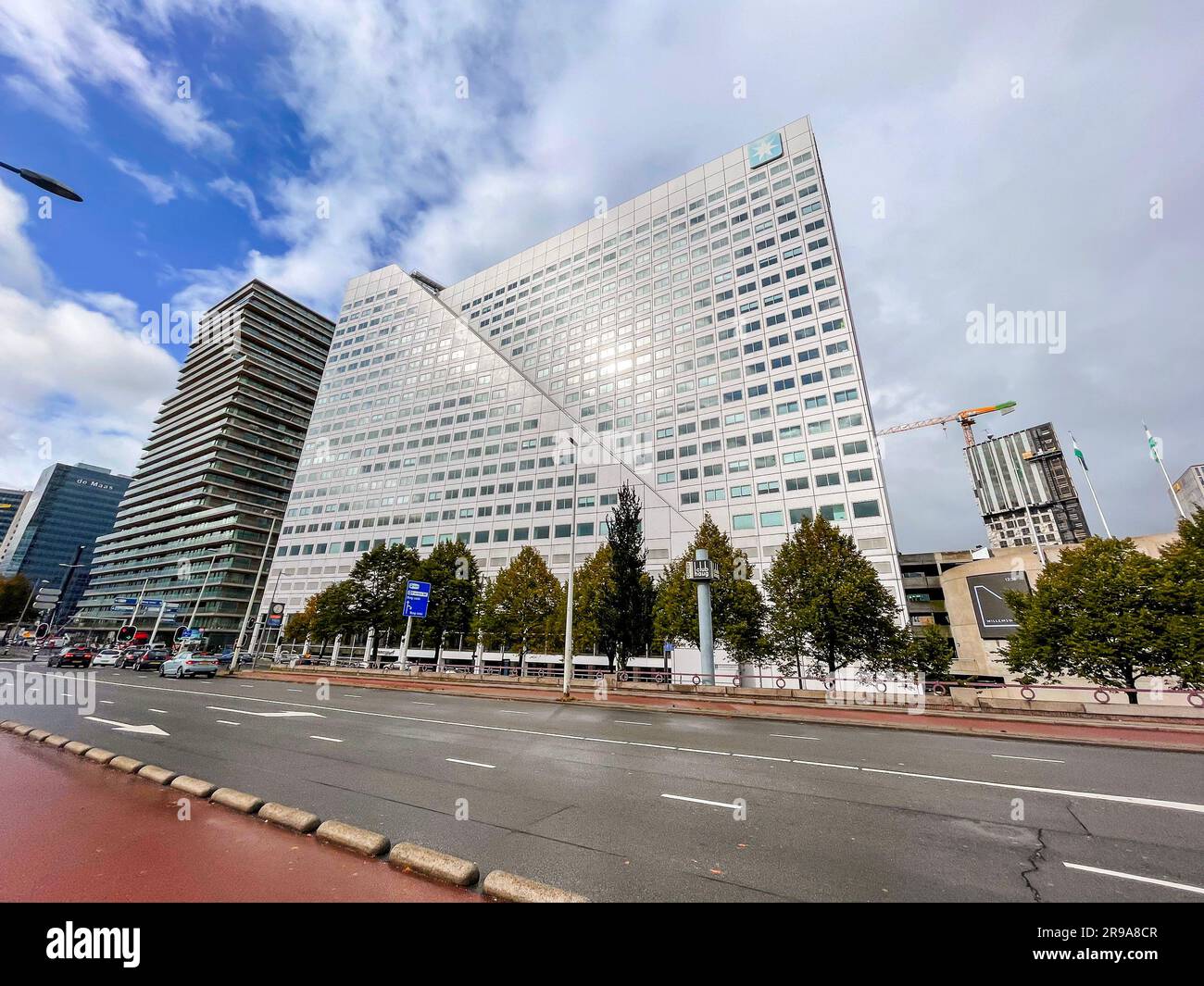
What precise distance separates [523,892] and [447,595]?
150 feet

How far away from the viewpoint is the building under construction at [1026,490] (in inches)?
5856

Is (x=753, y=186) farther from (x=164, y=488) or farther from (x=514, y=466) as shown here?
(x=164, y=488)

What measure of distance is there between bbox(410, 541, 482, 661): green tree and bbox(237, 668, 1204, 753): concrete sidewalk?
545 inches

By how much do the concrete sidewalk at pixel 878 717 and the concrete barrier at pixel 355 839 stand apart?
17954 millimetres

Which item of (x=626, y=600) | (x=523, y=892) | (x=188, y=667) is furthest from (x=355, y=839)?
(x=188, y=667)

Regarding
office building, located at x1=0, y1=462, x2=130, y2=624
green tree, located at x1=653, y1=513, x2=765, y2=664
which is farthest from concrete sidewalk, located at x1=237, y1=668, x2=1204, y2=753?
office building, located at x1=0, y1=462, x2=130, y2=624

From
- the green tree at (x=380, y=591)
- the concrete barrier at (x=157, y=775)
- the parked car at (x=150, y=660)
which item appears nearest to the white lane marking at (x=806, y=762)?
the concrete barrier at (x=157, y=775)

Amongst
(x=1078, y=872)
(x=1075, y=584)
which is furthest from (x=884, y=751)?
(x=1075, y=584)

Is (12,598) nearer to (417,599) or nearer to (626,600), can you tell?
(417,599)

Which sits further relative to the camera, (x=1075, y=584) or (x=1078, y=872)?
(x=1075, y=584)

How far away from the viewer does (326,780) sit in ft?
27.6

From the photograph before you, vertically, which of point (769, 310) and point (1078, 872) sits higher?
point (769, 310)

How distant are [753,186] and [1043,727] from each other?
71520 mm

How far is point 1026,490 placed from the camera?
15288 centimetres
